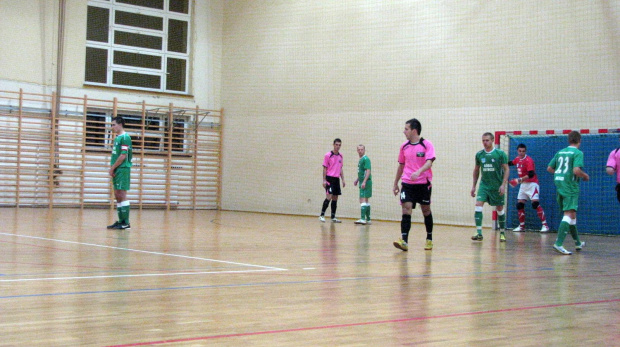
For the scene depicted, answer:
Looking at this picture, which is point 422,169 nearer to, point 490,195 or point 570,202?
point 570,202

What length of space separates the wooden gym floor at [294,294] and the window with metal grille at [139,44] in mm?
11317

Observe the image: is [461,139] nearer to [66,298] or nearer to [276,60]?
[276,60]

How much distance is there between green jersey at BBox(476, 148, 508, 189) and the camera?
11.7m

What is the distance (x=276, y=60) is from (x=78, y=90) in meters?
5.86

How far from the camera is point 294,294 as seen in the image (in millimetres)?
5496

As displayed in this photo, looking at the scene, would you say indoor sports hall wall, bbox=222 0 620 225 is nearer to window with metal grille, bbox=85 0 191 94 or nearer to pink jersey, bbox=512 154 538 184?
pink jersey, bbox=512 154 538 184

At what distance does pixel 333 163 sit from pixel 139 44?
8.51 m

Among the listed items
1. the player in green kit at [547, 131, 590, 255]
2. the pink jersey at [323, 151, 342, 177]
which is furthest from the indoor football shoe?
the pink jersey at [323, 151, 342, 177]

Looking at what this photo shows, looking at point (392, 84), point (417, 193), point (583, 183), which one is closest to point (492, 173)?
point (417, 193)

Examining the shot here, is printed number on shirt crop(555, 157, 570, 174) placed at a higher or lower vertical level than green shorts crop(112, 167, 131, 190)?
higher

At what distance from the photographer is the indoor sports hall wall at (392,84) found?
15188 mm

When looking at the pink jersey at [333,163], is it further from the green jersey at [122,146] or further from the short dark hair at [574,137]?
the short dark hair at [574,137]

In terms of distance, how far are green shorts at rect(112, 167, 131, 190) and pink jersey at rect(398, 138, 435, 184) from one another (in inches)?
204

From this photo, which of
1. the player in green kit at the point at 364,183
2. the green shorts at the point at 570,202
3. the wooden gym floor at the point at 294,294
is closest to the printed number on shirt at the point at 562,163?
the green shorts at the point at 570,202
